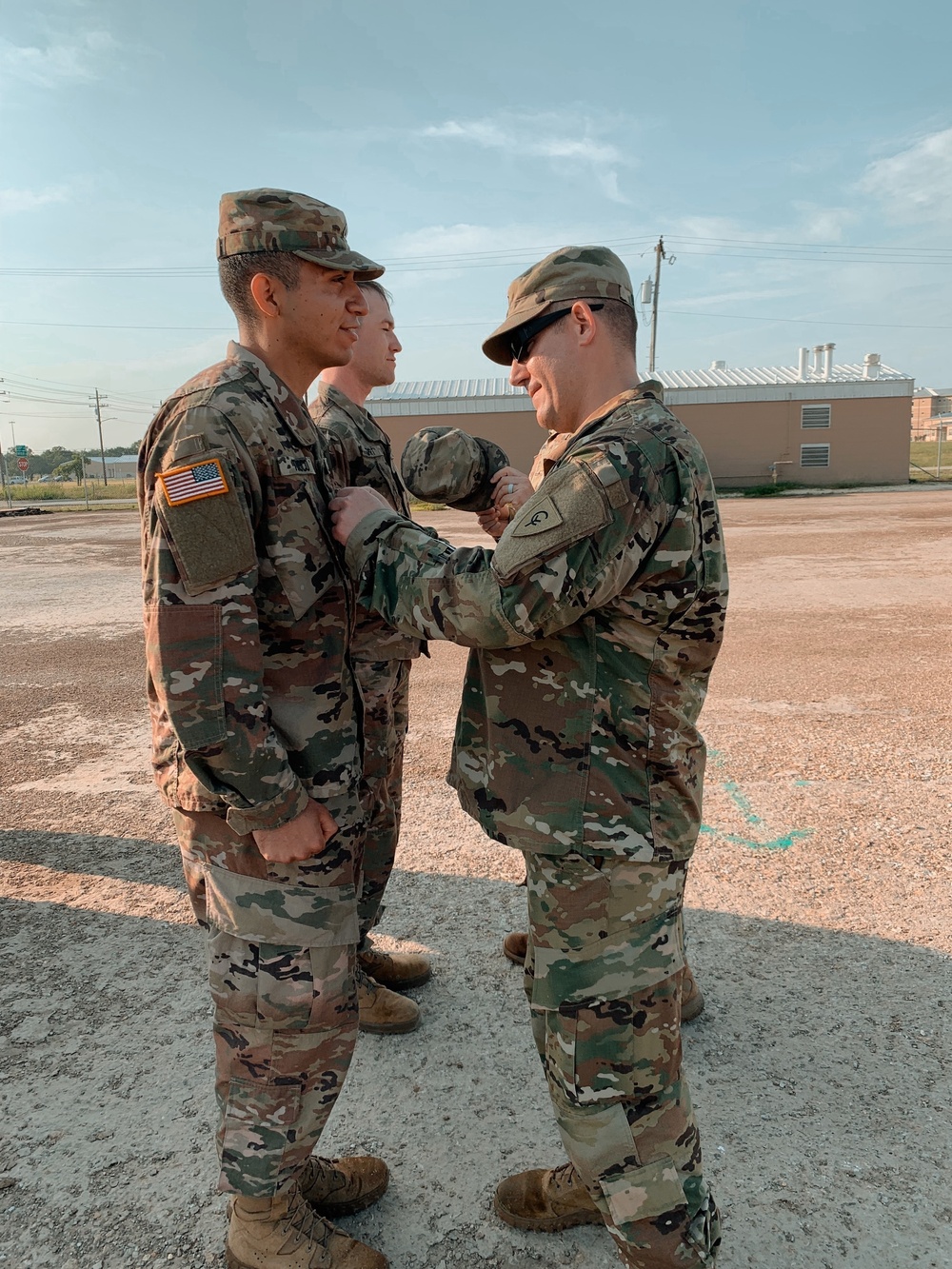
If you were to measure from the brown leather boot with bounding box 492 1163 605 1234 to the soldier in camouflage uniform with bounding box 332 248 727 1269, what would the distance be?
28cm

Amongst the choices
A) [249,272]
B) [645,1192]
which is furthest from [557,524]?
[645,1192]

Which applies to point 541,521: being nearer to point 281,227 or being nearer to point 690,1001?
point 281,227

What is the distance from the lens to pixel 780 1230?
2.23m

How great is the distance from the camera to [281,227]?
2.05 metres

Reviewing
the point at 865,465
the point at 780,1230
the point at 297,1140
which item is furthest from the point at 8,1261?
the point at 865,465

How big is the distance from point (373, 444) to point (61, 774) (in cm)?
331

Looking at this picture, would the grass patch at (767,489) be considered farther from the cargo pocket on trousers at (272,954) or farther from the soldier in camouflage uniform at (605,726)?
the cargo pocket on trousers at (272,954)

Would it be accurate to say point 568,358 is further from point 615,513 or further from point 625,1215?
point 625,1215

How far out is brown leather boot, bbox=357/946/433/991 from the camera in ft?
10.6

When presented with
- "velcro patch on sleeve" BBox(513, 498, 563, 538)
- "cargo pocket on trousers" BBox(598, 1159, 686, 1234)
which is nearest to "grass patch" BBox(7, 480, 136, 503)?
"velcro patch on sleeve" BBox(513, 498, 563, 538)

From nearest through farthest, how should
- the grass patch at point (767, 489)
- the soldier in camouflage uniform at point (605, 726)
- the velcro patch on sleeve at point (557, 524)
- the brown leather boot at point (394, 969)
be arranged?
1. the velcro patch on sleeve at point (557, 524)
2. the soldier in camouflage uniform at point (605, 726)
3. the brown leather boot at point (394, 969)
4. the grass patch at point (767, 489)

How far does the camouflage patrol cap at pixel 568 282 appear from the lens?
6.61ft

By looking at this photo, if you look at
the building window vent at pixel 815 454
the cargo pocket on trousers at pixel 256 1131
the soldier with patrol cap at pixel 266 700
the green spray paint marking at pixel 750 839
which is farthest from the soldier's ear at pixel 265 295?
the building window vent at pixel 815 454

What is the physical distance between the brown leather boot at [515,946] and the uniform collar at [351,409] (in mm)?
1987
